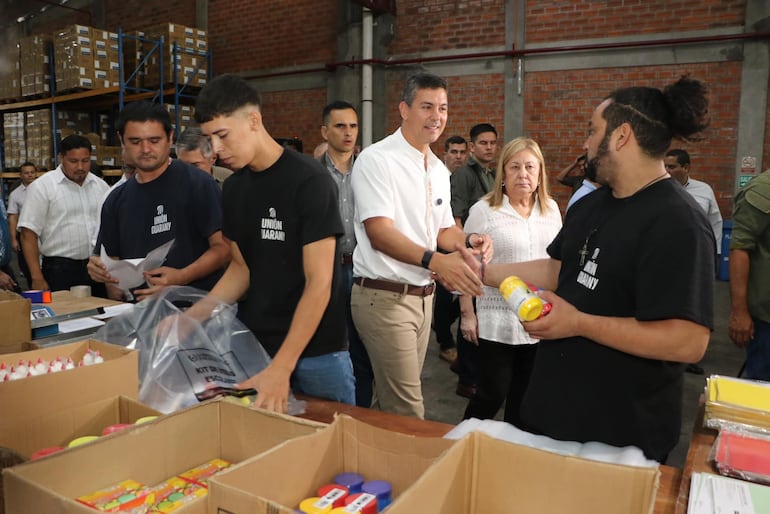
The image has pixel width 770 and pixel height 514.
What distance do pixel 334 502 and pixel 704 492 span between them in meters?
0.65

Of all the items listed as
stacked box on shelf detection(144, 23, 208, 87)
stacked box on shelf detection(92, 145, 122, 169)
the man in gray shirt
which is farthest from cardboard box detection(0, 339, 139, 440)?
stacked box on shelf detection(144, 23, 208, 87)

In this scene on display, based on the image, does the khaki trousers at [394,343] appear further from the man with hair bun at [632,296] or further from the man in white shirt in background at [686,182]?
the man in white shirt in background at [686,182]

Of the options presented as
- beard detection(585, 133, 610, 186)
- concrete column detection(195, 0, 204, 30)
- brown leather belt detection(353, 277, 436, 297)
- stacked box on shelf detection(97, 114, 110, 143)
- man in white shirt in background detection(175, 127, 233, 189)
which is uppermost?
concrete column detection(195, 0, 204, 30)

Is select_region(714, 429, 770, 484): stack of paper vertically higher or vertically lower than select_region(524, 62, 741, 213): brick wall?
lower

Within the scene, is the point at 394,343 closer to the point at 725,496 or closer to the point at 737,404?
the point at 737,404

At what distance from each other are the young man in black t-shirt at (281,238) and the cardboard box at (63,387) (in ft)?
1.20

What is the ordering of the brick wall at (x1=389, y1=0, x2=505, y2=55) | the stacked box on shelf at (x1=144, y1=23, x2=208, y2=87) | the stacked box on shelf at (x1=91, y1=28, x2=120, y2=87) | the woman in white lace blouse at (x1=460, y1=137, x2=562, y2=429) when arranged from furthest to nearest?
the stacked box on shelf at (x1=144, y1=23, x2=208, y2=87) → the stacked box on shelf at (x1=91, y1=28, x2=120, y2=87) → the brick wall at (x1=389, y1=0, x2=505, y2=55) → the woman in white lace blouse at (x1=460, y1=137, x2=562, y2=429)

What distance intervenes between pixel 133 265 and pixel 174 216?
1.37 ft

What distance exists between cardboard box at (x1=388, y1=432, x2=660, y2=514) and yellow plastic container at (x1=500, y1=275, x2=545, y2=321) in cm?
44

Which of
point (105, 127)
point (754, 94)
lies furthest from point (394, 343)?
point (105, 127)

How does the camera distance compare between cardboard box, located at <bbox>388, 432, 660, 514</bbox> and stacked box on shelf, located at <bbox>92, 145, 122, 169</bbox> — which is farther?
stacked box on shelf, located at <bbox>92, 145, 122, 169</bbox>

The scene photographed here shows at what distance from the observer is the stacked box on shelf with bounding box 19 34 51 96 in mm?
7945

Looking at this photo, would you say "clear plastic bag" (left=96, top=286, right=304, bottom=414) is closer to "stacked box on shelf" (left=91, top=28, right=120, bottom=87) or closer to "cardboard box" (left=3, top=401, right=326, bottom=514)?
"cardboard box" (left=3, top=401, right=326, bottom=514)

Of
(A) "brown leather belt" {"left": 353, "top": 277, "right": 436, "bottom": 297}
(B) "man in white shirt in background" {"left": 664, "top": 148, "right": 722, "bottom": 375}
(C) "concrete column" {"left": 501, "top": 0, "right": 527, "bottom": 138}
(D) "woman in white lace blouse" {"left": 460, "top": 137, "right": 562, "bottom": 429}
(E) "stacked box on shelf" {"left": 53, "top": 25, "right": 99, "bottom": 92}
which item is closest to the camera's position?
(A) "brown leather belt" {"left": 353, "top": 277, "right": 436, "bottom": 297}
